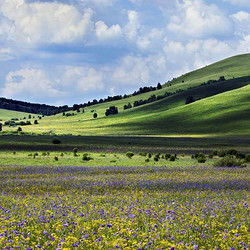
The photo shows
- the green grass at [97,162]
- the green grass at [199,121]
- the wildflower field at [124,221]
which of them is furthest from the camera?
the green grass at [199,121]

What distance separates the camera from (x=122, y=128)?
567 feet

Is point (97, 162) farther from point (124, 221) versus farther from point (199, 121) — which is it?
point (199, 121)

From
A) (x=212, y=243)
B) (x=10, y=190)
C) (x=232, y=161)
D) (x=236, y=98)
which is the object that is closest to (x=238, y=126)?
(x=236, y=98)

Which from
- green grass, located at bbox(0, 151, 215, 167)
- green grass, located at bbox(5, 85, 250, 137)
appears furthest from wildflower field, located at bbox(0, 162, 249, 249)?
green grass, located at bbox(5, 85, 250, 137)

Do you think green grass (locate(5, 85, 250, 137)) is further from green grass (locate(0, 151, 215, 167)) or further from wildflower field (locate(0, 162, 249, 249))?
wildflower field (locate(0, 162, 249, 249))

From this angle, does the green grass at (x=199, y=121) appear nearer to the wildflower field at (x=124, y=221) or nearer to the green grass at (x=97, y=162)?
the green grass at (x=97, y=162)

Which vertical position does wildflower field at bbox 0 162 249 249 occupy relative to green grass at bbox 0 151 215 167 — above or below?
above

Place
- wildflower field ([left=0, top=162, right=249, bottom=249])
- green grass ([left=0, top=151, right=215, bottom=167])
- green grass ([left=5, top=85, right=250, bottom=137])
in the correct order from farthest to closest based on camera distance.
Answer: green grass ([left=5, top=85, right=250, bottom=137]) < green grass ([left=0, top=151, right=215, bottom=167]) < wildflower field ([left=0, top=162, right=249, bottom=249])

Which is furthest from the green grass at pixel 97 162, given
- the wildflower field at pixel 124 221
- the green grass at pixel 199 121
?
the green grass at pixel 199 121

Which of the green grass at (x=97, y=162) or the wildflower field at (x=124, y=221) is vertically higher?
the wildflower field at (x=124, y=221)

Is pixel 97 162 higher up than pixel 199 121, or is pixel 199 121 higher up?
pixel 199 121

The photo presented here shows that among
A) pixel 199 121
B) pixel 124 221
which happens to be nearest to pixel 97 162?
pixel 124 221

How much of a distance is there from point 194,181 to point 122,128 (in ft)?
484

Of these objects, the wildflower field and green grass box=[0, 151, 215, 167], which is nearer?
the wildflower field
